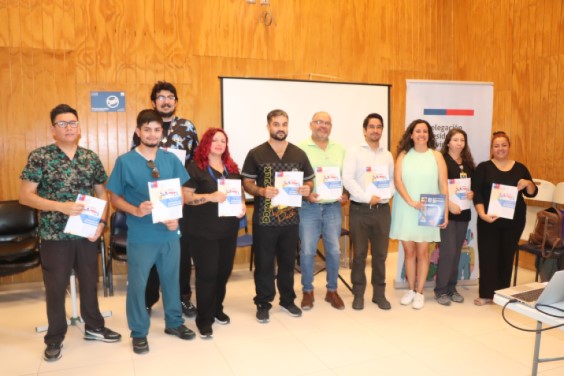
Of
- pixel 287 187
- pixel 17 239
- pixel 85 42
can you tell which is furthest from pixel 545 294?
pixel 85 42

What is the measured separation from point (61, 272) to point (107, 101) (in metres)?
2.54

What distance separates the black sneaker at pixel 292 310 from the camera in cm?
395

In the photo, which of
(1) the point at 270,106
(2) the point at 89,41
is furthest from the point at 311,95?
(2) the point at 89,41

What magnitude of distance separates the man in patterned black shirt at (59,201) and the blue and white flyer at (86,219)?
0.14 ft

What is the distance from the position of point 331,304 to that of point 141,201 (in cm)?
208

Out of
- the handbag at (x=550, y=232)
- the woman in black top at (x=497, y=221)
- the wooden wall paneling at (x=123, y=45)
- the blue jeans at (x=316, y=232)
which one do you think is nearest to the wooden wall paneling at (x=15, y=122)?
the wooden wall paneling at (x=123, y=45)

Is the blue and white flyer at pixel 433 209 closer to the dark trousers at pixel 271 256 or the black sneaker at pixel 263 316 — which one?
the dark trousers at pixel 271 256

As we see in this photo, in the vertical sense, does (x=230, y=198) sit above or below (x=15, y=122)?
below

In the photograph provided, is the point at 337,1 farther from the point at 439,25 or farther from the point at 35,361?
the point at 35,361

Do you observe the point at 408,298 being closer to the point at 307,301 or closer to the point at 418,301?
the point at 418,301

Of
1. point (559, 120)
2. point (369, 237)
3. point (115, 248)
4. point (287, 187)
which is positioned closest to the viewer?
point (287, 187)

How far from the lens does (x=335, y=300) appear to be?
421 centimetres

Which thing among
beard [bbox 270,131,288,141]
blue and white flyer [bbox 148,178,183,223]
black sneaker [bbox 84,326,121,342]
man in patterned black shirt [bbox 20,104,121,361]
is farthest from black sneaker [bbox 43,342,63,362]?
beard [bbox 270,131,288,141]

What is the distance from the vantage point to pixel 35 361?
10.4ft
